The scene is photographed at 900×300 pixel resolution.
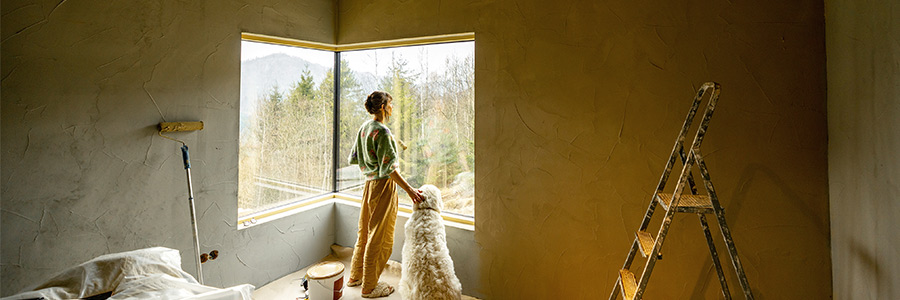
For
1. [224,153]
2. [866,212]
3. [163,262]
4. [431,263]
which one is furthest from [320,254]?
[866,212]

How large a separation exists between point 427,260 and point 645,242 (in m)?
1.11

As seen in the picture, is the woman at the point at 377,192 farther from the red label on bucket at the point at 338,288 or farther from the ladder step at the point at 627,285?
the ladder step at the point at 627,285

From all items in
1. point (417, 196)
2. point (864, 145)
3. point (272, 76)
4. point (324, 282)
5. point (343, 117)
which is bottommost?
point (324, 282)

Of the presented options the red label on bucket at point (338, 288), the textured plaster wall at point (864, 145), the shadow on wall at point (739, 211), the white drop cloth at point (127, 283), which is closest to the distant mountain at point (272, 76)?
the red label on bucket at point (338, 288)

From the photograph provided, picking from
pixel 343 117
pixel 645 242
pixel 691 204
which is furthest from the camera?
pixel 343 117

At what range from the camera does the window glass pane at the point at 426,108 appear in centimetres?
264

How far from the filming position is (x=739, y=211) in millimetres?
1851

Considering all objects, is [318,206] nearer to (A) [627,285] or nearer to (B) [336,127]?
(B) [336,127]

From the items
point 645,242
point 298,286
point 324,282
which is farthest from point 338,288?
point 645,242

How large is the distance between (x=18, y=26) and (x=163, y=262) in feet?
3.98

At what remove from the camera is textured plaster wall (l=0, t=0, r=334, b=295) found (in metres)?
1.70

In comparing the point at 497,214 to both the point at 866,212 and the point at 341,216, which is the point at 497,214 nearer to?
the point at 341,216

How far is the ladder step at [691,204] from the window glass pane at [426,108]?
126cm

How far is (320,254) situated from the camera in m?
3.14
